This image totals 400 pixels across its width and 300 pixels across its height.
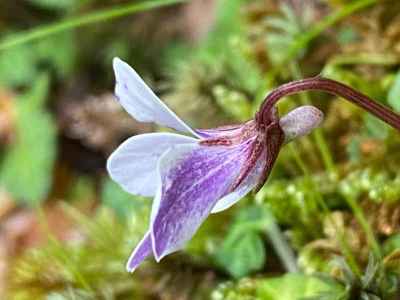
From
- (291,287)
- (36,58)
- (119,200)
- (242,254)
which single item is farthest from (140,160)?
(36,58)

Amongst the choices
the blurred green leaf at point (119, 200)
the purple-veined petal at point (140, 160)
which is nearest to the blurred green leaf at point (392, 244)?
the purple-veined petal at point (140, 160)

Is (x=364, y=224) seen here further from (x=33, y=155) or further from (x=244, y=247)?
(x=33, y=155)

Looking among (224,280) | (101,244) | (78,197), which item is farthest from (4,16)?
(224,280)

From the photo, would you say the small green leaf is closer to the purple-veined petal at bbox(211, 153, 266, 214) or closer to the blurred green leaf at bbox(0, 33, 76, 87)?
the purple-veined petal at bbox(211, 153, 266, 214)

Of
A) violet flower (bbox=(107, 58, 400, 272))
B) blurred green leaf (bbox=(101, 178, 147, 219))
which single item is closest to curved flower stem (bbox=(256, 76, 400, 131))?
violet flower (bbox=(107, 58, 400, 272))

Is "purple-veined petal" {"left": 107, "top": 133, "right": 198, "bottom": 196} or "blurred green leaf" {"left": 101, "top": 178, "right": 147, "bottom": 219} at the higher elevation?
"blurred green leaf" {"left": 101, "top": 178, "right": 147, "bottom": 219}

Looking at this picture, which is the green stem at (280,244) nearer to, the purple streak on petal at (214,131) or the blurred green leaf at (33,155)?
the purple streak on petal at (214,131)
